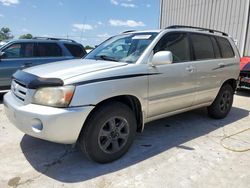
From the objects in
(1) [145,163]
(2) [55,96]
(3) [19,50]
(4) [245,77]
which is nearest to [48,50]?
(3) [19,50]

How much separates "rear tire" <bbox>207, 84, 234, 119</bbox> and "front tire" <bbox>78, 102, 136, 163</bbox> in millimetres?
2426

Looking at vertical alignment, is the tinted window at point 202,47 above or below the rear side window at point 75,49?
above

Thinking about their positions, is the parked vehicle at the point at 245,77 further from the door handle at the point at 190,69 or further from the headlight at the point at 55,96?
the headlight at the point at 55,96

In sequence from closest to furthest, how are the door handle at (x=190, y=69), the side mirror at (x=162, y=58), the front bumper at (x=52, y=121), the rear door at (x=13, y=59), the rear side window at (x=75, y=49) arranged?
1. the front bumper at (x=52, y=121)
2. the side mirror at (x=162, y=58)
3. the door handle at (x=190, y=69)
4. the rear door at (x=13, y=59)
5. the rear side window at (x=75, y=49)

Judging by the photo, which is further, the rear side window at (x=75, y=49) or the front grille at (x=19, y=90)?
the rear side window at (x=75, y=49)

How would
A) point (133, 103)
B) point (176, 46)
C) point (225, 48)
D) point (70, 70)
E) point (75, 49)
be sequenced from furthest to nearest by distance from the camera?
point (75, 49)
point (225, 48)
point (176, 46)
point (133, 103)
point (70, 70)

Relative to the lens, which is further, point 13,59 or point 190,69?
point 13,59

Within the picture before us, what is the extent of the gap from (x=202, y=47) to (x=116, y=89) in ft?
7.59

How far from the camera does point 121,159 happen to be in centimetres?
356

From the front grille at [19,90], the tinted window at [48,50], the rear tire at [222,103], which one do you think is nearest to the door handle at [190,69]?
the rear tire at [222,103]

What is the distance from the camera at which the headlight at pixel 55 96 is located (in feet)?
9.55

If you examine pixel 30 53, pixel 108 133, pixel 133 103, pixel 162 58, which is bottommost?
pixel 108 133

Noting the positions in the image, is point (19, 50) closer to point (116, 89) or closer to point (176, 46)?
point (176, 46)

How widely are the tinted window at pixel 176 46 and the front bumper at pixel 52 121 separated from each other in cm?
165
